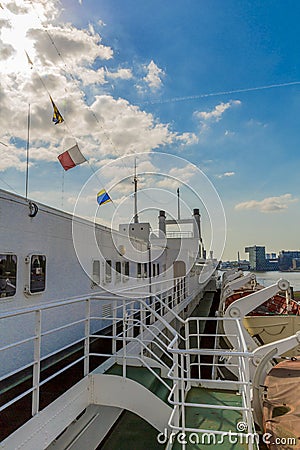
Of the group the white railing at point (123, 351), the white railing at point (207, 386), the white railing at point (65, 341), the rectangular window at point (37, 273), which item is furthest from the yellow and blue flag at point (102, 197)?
the white railing at point (207, 386)

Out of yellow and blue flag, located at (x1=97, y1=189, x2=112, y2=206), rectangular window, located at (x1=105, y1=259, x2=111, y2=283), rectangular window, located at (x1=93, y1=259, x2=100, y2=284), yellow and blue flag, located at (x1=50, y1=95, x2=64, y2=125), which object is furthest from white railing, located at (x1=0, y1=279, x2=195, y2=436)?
yellow and blue flag, located at (x1=50, y1=95, x2=64, y2=125)

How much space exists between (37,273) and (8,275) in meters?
0.74

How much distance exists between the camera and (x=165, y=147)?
39.4 ft

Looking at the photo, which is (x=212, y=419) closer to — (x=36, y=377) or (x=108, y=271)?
(x=36, y=377)

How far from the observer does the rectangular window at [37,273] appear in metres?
5.14

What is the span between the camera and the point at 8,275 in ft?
15.0

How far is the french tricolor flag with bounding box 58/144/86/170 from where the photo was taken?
7.52 metres

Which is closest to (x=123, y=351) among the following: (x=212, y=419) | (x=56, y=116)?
(x=212, y=419)

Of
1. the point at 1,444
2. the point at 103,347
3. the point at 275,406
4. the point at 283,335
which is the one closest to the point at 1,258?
the point at 1,444

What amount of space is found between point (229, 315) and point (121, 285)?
365cm

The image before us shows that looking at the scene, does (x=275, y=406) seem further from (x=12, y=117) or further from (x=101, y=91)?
(x=101, y=91)

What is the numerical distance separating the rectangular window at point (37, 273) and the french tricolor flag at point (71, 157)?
9.12ft

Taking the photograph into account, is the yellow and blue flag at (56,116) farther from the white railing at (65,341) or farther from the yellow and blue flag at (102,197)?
the white railing at (65,341)

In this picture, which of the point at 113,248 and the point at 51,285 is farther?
the point at 113,248
